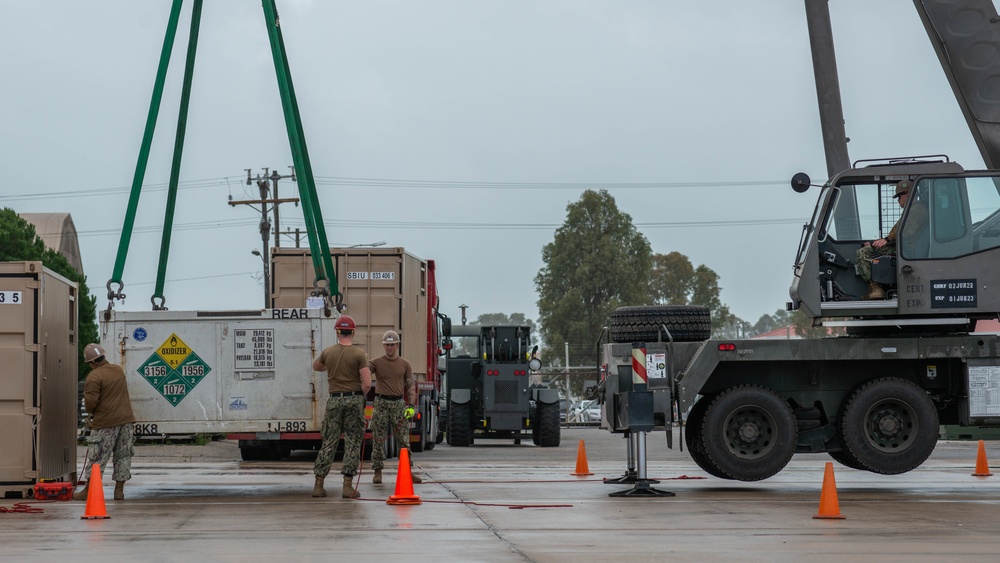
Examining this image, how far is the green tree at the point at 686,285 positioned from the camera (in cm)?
7250

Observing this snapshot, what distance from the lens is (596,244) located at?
64062 millimetres

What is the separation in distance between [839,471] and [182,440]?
1624cm

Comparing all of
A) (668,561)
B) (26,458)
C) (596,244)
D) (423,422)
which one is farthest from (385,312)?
(596,244)

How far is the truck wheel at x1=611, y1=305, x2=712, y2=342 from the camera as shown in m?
15.2

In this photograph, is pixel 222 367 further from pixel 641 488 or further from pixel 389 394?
pixel 641 488

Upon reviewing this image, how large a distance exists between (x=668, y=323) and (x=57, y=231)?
2701 inches

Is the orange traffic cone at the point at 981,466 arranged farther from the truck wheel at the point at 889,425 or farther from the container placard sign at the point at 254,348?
the container placard sign at the point at 254,348

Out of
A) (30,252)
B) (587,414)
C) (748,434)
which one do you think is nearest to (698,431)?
(748,434)

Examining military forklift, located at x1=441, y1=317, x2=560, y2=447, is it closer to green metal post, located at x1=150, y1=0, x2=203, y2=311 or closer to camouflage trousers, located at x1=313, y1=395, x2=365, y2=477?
green metal post, located at x1=150, y1=0, x2=203, y2=311

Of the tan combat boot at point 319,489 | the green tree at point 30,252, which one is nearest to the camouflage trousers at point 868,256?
the tan combat boot at point 319,489

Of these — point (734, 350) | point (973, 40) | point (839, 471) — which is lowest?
point (839, 471)

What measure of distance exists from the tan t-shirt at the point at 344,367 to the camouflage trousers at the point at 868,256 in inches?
229

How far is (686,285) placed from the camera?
7350 cm

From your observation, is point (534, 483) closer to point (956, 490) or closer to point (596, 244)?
point (956, 490)
